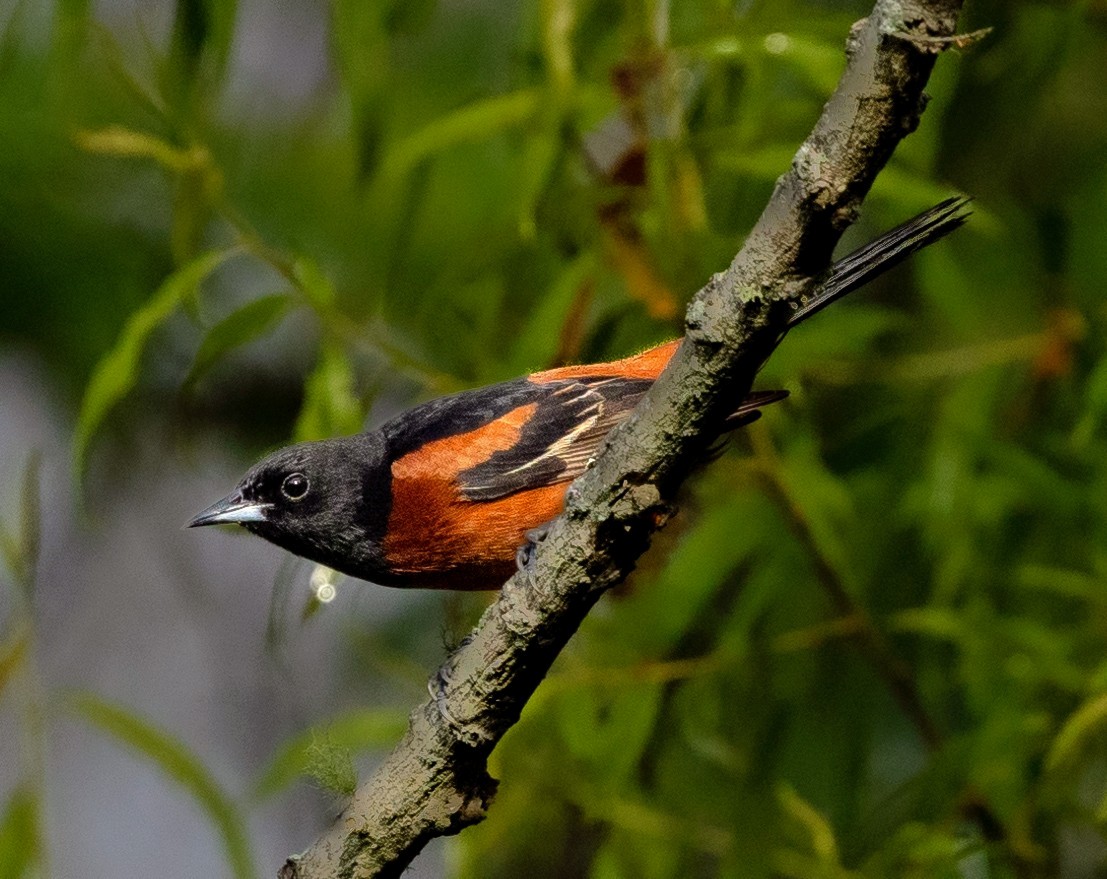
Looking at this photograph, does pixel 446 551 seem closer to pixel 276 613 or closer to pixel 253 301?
pixel 276 613

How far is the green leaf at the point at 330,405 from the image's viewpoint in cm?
306

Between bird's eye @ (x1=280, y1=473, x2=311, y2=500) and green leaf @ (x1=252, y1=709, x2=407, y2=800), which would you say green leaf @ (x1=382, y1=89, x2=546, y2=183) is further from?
green leaf @ (x1=252, y1=709, x2=407, y2=800)

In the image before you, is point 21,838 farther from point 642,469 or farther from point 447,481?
point 642,469

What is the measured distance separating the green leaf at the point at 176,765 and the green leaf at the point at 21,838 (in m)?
0.22

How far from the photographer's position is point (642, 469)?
1.66m

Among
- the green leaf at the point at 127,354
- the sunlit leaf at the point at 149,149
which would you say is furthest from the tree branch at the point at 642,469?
the sunlit leaf at the point at 149,149

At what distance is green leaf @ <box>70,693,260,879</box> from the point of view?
3.15 meters

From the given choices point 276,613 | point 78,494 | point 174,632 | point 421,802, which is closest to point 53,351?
point 174,632

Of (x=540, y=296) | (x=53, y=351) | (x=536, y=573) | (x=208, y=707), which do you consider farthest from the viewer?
(x=208, y=707)

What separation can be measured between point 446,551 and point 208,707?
422 centimetres

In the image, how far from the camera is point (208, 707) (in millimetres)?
6352

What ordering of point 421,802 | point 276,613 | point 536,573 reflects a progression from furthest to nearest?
point 276,613
point 421,802
point 536,573

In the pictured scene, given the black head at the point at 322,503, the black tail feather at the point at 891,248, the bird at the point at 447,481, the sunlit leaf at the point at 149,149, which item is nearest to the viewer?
the black tail feather at the point at 891,248

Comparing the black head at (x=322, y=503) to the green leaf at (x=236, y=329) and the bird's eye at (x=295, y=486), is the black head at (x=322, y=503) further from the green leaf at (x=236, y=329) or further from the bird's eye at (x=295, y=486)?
the green leaf at (x=236, y=329)
